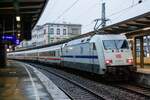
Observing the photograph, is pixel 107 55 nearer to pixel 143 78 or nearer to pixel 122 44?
pixel 122 44

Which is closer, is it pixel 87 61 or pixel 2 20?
pixel 87 61

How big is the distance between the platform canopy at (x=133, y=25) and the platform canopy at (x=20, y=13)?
4.26 m

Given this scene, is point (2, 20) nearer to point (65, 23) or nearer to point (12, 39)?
point (12, 39)

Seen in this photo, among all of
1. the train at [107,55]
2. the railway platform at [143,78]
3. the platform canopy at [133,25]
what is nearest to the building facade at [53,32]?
the platform canopy at [133,25]

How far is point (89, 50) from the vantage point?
22984mm

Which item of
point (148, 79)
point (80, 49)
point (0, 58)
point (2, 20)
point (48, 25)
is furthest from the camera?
point (48, 25)

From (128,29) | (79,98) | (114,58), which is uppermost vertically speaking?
(128,29)

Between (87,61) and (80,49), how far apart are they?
2.18m

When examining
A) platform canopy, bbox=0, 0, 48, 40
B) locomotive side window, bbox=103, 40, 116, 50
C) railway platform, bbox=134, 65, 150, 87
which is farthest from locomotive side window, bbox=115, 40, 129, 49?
platform canopy, bbox=0, 0, 48, 40

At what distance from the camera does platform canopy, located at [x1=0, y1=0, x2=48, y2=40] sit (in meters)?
19.6

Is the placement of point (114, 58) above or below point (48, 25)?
below

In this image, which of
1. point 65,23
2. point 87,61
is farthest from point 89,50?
point 65,23

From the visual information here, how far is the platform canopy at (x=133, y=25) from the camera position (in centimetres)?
1890

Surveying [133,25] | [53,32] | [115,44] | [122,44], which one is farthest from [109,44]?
[53,32]
